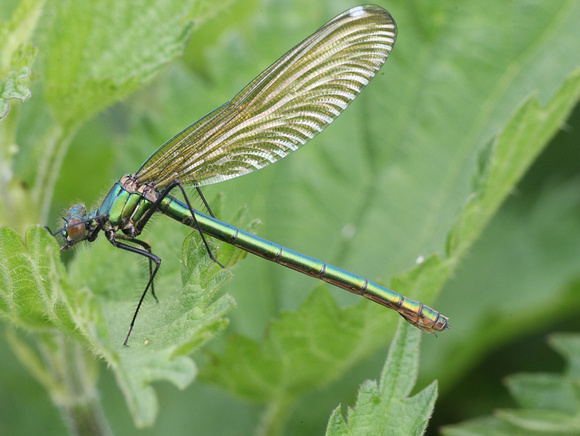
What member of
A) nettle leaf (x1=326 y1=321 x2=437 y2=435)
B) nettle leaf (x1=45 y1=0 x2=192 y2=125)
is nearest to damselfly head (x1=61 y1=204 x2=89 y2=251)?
nettle leaf (x1=45 y1=0 x2=192 y2=125)

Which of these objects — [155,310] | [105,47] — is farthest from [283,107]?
[155,310]

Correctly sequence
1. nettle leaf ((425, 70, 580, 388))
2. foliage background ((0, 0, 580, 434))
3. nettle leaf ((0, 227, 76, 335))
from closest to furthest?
nettle leaf ((0, 227, 76, 335)), nettle leaf ((425, 70, 580, 388)), foliage background ((0, 0, 580, 434))

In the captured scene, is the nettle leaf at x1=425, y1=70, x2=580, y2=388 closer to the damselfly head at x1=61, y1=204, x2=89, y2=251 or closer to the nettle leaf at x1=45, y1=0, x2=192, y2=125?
the nettle leaf at x1=45, y1=0, x2=192, y2=125

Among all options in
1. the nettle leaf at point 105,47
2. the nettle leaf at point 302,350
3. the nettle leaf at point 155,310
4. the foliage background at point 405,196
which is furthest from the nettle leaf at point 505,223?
the nettle leaf at point 105,47

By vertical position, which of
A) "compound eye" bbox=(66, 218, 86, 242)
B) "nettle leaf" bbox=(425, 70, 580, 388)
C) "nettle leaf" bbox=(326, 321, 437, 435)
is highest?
"nettle leaf" bbox=(425, 70, 580, 388)

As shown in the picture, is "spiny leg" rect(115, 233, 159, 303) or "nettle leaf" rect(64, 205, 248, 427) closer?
"nettle leaf" rect(64, 205, 248, 427)

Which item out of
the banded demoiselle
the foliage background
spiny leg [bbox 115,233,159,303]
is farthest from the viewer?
the foliage background

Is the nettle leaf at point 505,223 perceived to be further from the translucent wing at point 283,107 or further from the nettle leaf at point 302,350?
the translucent wing at point 283,107
